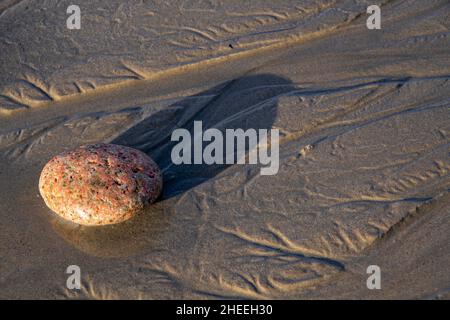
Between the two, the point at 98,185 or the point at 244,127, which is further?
the point at 244,127

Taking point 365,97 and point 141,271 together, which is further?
point 365,97

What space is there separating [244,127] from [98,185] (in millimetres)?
1322

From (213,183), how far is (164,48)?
160 cm

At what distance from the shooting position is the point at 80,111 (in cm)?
476

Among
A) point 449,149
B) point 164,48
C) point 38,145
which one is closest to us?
point 449,149

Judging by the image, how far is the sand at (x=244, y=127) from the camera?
3.62m

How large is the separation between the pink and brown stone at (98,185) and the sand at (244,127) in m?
0.17

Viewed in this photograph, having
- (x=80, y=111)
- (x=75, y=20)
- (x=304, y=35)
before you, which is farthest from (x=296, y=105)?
(x=75, y=20)

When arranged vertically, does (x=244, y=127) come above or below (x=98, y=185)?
above

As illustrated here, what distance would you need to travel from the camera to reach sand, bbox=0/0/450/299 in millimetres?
3623

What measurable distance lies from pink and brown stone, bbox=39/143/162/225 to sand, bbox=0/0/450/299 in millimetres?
167

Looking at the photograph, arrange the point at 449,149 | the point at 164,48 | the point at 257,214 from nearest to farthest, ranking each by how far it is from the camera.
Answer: the point at 257,214, the point at 449,149, the point at 164,48

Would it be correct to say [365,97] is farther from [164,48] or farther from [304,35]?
[164,48]

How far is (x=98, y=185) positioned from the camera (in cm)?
376
